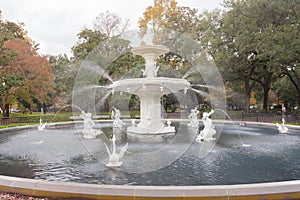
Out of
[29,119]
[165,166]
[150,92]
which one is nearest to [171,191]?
[165,166]

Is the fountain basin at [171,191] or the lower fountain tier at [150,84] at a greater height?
the lower fountain tier at [150,84]

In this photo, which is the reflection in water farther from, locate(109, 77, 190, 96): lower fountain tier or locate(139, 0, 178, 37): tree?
locate(139, 0, 178, 37): tree

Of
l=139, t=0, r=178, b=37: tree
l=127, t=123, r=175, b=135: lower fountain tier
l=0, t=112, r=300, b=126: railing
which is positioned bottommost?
l=127, t=123, r=175, b=135: lower fountain tier

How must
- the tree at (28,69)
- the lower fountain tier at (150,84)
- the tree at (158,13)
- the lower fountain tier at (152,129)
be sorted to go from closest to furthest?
the lower fountain tier at (150,84) → the lower fountain tier at (152,129) → the tree at (28,69) → the tree at (158,13)

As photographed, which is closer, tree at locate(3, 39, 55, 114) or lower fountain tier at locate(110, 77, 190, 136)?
lower fountain tier at locate(110, 77, 190, 136)

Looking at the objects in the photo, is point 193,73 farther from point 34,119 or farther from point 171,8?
point 34,119

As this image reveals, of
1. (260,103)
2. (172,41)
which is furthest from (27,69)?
(260,103)

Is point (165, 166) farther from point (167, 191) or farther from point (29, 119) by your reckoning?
point (29, 119)

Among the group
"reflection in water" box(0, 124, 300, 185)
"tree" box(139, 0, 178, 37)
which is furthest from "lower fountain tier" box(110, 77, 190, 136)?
"tree" box(139, 0, 178, 37)

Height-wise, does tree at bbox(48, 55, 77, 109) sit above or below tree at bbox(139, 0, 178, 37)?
below

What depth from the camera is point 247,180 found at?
6004 mm

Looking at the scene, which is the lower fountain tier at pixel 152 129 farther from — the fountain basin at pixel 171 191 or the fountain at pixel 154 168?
the fountain basin at pixel 171 191

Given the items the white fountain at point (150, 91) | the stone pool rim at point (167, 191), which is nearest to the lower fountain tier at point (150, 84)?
the white fountain at point (150, 91)

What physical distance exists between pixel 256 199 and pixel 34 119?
24157 mm
